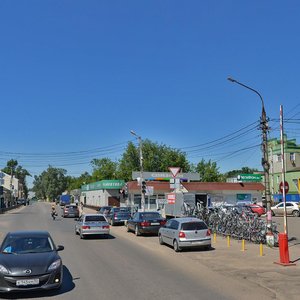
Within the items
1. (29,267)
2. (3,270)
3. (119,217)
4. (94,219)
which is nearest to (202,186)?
(119,217)

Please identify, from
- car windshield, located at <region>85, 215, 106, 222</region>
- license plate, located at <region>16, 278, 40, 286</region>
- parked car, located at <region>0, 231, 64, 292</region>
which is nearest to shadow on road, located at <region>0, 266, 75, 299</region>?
parked car, located at <region>0, 231, 64, 292</region>

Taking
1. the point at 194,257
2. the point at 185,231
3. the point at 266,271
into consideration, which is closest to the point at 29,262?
the point at 266,271

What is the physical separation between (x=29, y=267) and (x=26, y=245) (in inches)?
64.2

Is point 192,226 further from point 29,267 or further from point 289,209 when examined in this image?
point 289,209

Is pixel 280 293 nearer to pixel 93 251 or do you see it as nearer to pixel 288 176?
pixel 93 251

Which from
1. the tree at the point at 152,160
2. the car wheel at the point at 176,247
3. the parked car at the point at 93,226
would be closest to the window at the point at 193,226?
the car wheel at the point at 176,247

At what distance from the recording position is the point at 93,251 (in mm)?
19688

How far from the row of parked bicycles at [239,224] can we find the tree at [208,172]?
58916mm

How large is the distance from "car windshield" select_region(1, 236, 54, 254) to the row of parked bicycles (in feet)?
41.5

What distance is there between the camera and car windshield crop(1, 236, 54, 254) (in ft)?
37.1

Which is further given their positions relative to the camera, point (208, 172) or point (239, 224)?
point (208, 172)

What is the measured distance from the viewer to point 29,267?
1004 centimetres

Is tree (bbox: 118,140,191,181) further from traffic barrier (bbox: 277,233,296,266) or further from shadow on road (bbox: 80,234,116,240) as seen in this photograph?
traffic barrier (bbox: 277,233,296,266)

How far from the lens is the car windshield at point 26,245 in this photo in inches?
445
